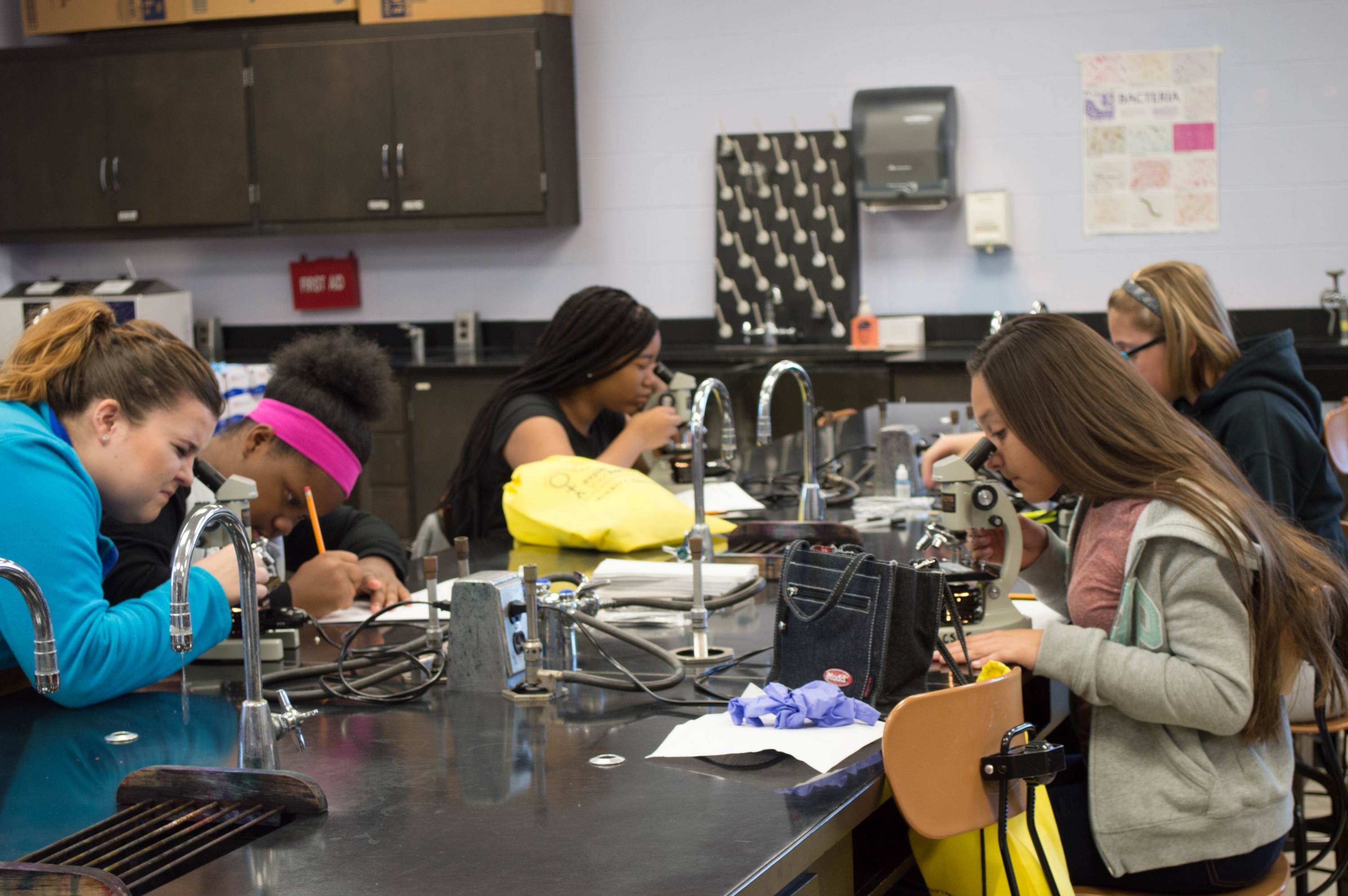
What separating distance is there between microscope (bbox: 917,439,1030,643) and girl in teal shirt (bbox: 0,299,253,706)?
111 cm

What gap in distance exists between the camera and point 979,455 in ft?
7.03

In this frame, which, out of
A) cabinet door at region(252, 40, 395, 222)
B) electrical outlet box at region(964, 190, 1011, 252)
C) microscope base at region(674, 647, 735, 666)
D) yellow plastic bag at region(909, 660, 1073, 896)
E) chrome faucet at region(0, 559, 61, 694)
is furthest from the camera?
cabinet door at region(252, 40, 395, 222)

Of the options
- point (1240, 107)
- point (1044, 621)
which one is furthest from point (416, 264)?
point (1044, 621)

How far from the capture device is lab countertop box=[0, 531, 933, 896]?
1.23 meters

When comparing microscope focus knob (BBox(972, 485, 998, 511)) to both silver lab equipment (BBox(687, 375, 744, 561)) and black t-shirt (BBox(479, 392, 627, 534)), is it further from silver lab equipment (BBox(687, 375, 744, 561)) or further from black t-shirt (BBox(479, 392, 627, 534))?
black t-shirt (BBox(479, 392, 627, 534))

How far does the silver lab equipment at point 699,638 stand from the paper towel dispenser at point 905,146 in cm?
388

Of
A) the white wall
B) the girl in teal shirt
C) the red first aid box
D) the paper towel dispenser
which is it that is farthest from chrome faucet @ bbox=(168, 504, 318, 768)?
the red first aid box

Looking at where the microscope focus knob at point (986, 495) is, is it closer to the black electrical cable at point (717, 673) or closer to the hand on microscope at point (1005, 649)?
the hand on microscope at point (1005, 649)

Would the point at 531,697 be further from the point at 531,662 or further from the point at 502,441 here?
the point at 502,441

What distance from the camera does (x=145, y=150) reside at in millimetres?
6344

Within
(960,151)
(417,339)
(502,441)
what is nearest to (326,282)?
(417,339)

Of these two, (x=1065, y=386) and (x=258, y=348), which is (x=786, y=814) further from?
(x=258, y=348)

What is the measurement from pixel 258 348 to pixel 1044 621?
18.0 feet

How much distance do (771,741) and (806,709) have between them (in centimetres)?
7
